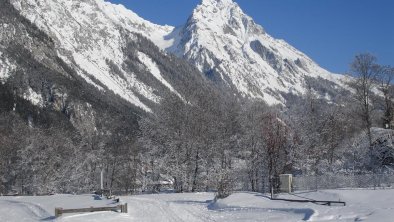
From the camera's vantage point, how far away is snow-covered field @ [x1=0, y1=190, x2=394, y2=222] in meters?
26.5

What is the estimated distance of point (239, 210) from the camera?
32625 millimetres

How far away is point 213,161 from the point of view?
2566 inches

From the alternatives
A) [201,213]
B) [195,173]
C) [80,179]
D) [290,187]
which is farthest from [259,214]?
[80,179]

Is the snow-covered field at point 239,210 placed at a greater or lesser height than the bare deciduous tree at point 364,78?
lesser

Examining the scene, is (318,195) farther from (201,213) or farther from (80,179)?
(80,179)

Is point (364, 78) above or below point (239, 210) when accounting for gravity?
above

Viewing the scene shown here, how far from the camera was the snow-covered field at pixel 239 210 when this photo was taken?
26.5m

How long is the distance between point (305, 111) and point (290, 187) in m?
26.5

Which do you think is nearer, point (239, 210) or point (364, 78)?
point (239, 210)

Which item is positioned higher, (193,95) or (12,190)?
(193,95)

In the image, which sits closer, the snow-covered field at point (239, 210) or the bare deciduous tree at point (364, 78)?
the snow-covered field at point (239, 210)

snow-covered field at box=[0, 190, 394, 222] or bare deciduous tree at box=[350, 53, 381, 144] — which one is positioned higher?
bare deciduous tree at box=[350, 53, 381, 144]

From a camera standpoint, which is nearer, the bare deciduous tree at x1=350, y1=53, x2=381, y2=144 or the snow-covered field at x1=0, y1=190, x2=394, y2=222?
the snow-covered field at x1=0, y1=190, x2=394, y2=222

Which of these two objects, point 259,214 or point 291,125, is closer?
point 259,214
